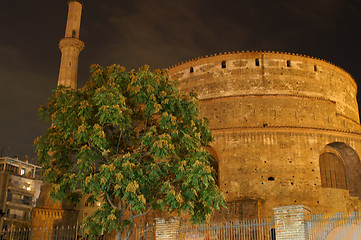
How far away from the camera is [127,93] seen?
12211 millimetres

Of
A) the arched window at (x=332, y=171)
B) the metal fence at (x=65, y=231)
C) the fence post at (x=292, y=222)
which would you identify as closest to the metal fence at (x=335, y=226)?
the fence post at (x=292, y=222)

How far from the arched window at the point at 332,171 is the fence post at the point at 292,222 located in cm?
1254

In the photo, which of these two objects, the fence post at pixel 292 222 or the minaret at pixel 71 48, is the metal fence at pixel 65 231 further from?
the minaret at pixel 71 48

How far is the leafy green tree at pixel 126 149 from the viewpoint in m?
10.6

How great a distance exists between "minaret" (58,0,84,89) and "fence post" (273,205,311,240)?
22223 millimetres

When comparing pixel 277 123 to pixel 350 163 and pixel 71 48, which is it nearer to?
pixel 350 163

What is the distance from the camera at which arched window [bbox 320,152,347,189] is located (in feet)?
73.0

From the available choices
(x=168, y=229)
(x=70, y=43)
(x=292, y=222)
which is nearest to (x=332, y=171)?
(x=292, y=222)

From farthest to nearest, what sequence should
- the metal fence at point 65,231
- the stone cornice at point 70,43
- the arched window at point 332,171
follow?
the stone cornice at point 70,43 → the arched window at point 332,171 → the metal fence at point 65,231

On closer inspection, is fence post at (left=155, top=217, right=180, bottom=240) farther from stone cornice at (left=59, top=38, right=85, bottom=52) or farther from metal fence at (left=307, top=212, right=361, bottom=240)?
stone cornice at (left=59, top=38, right=85, bottom=52)

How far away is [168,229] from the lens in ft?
39.5

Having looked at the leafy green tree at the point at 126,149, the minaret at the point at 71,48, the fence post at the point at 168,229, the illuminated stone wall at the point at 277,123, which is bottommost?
the fence post at the point at 168,229

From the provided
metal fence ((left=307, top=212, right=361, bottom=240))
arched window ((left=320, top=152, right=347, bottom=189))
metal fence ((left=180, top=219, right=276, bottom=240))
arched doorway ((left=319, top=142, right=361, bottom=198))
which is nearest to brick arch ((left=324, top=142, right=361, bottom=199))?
arched doorway ((left=319, top=142, right=361, bottom=198))

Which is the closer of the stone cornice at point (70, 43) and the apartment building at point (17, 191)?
the stone cornice at point (70, 43)
